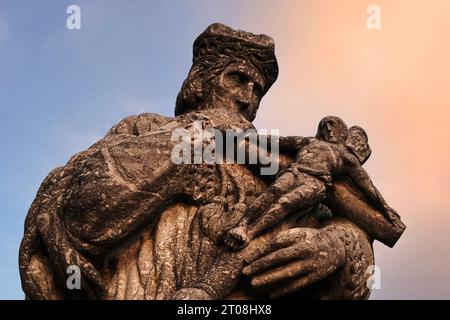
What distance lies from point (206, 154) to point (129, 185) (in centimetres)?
85

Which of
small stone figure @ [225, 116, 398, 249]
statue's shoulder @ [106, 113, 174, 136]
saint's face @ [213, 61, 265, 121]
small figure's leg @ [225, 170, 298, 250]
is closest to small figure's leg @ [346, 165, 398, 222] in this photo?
small stone figure @ [225, 116, 398, 249]

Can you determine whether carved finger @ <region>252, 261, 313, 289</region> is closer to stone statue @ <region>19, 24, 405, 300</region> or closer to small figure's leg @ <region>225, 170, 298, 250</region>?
stone statue @ <region>19, 24, 405, 300</region>

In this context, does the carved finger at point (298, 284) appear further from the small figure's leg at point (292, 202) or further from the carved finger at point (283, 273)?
the small figure's leg at point (292, 202)

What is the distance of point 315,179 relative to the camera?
6695 millimetres

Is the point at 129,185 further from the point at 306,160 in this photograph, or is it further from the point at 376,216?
the point at 376,216

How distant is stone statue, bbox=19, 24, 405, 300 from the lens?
621cm

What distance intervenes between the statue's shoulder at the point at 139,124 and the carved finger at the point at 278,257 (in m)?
2.19

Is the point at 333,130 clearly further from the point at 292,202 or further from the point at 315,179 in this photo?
the point at 292,202

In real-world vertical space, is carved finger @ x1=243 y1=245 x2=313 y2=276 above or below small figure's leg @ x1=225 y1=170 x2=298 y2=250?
below

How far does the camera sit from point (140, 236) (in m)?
6.82

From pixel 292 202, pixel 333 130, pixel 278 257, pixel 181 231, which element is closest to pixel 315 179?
pixel 292 202

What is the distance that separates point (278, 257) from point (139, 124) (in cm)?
251

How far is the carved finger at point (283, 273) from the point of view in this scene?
6.13 meters
